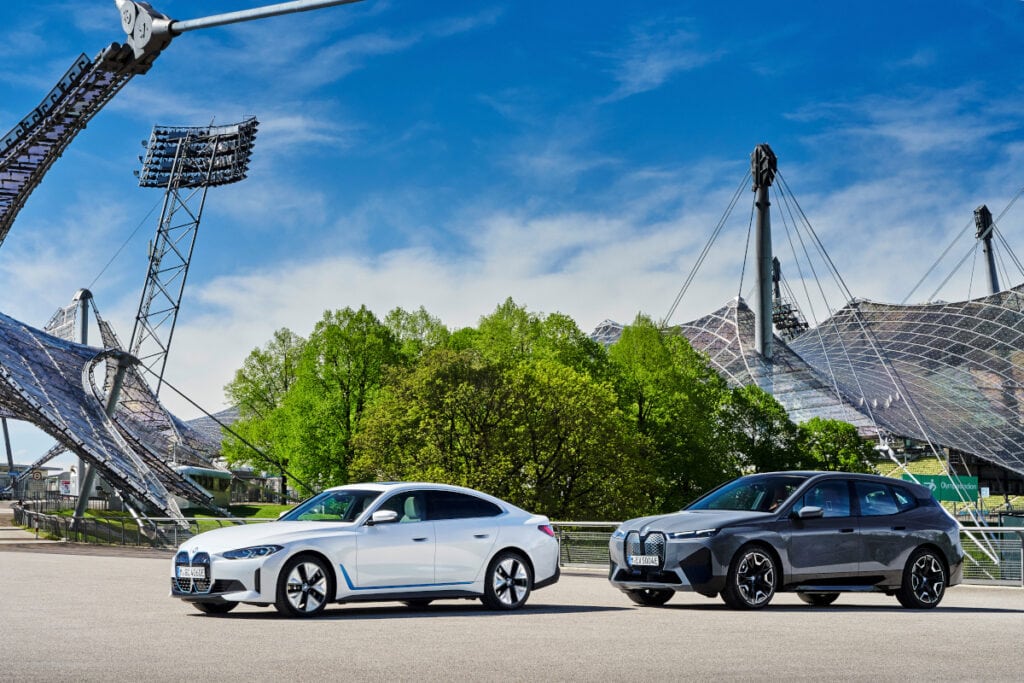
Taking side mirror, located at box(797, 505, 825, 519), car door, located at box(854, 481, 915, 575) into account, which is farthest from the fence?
side mirror, located at box(797, 505, 825, 519)

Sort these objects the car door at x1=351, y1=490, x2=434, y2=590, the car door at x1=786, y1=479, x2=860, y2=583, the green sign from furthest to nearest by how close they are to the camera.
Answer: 1. the green sign
2. the car door at x1=786, y1=479, x2=860, y2=583
3. the car door at x1=351, y1=490, x2=434, y2=590

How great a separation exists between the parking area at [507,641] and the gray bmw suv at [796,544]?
372 mm

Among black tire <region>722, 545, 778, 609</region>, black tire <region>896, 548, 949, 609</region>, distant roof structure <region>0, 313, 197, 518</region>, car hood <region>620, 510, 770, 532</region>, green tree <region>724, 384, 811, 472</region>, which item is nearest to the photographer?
black tire <region>722, 545, 778, 609</region>

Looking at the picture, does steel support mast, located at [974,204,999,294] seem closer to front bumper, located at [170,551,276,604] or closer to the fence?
the fence

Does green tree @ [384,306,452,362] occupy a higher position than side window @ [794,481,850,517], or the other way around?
green tree @ [384,306,452,362]

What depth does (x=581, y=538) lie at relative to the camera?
26.3 m

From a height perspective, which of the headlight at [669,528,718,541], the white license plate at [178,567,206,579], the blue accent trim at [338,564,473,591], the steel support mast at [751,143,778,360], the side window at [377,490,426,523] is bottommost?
the blue accent trim at [338,564,473,591]

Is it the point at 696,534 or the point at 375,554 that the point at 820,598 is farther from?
the point at 375,554

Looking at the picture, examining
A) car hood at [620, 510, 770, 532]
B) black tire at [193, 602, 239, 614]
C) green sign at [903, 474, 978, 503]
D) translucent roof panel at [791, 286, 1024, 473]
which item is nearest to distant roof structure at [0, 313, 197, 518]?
black tire at [193, 602, 239, 614]

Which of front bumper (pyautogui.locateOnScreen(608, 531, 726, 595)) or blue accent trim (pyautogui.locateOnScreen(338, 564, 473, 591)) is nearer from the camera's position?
blue accent trim (pyautogui.locateOnScreen(338, 564, 473, 591))

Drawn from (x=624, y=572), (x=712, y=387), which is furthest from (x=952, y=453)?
(x=624, y=572)

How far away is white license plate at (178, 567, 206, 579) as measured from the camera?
13.9 m

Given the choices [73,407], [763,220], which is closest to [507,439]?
[73,407]

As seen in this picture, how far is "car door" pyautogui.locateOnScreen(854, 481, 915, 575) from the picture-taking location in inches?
638
